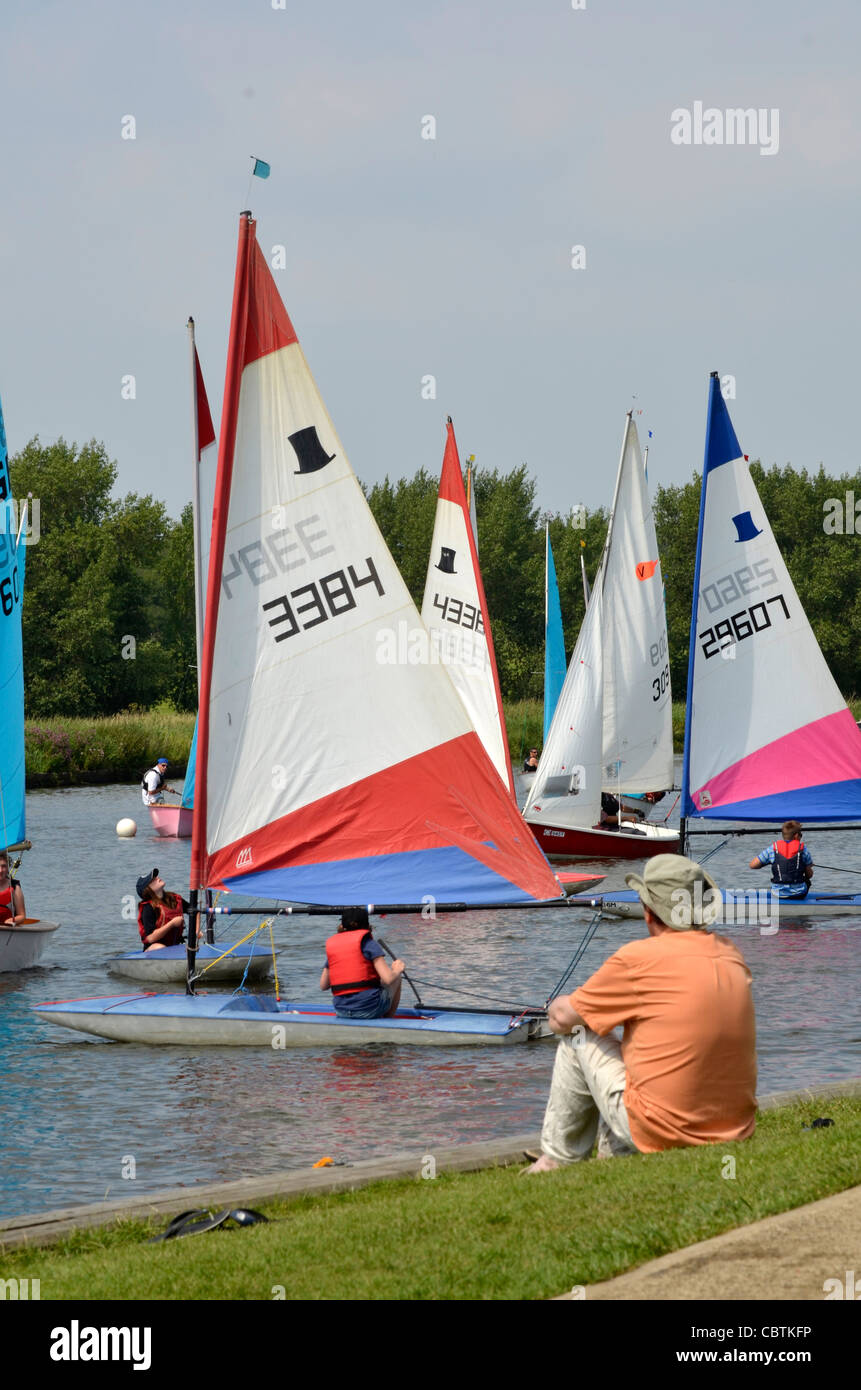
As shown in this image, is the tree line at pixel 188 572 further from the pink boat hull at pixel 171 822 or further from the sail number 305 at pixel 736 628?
the sail number 305 at pixel 736 628

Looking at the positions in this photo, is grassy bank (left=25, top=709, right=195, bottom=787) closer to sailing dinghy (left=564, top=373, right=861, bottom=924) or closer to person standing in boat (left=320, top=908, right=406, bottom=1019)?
sailing dinghy (left=564, top=373, right=861, bottom=924)

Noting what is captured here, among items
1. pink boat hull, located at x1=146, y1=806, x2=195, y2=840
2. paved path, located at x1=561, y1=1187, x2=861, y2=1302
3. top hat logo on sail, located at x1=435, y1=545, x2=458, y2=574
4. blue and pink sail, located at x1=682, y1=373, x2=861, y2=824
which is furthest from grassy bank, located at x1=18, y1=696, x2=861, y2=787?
paved path, located at x1=561, y1=1187, x2=861, y2=1302

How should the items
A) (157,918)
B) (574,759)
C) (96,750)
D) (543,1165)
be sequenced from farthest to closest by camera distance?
(96,750) < (574,759) < (157,918) < (543,1165)

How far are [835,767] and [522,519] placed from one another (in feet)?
→ 259

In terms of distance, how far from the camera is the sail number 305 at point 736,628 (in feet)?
81.9

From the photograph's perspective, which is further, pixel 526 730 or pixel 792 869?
pixel 526 730

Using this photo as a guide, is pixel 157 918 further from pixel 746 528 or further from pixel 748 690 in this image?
pixel 746 528

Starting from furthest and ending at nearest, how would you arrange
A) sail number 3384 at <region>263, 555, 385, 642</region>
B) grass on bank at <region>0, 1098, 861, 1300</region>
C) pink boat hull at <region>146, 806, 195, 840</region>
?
pink boat hull at <region>146, 806, 195, 840</region> → sail number 3384 at <region>263, 555, 385, 642</region> → grass on bank at <region>0, 1098, 861, 1300</region>

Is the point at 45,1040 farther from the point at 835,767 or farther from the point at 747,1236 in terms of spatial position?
the point at 835,767

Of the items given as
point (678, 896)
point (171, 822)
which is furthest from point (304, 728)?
point (171, 822)

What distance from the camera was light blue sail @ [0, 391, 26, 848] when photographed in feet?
68.1

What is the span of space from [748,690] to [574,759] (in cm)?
723

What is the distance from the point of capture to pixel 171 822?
134 ft

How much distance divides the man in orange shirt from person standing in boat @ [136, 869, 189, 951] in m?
12.2
